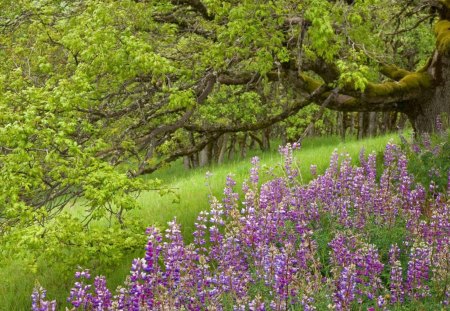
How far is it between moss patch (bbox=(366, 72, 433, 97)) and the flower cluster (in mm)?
4611

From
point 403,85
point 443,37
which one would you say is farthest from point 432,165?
point 443,37

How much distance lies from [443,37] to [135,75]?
280 inches

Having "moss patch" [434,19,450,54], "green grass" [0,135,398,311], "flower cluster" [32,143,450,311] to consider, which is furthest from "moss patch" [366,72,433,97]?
"flower cluster" [32,143,450,311]

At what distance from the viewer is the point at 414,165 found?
905 centimetres

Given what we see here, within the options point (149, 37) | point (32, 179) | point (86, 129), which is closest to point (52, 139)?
point (32, 179)

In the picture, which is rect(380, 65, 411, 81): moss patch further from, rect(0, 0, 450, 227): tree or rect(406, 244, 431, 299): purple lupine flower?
rect(406, 244, 431, 299): purple lupine flower

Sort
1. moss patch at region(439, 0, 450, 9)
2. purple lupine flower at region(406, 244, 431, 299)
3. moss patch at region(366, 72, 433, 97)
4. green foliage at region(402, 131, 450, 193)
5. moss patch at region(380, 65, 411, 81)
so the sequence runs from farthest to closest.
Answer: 1. moss patch at region(380, 65, 411, 81)
2. moss patch at region(439, 0, 450, 9)
3. moss patch at region(366, 72, 433, 97)
4. green foliage at region(402, 131, 450, 193)
5. purple lupine flower at region(406, 244, 431, 299)

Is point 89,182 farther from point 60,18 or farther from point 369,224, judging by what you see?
point 60,18

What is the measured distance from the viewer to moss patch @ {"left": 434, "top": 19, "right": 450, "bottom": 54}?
11.3 metres

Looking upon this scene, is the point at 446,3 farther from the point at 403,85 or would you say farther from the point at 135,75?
the point at 135,75

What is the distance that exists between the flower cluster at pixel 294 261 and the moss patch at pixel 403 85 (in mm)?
4611

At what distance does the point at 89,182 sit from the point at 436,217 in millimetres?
3533

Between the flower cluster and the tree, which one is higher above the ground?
the tree

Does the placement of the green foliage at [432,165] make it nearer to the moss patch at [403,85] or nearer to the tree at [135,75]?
the tree at [135,75]
